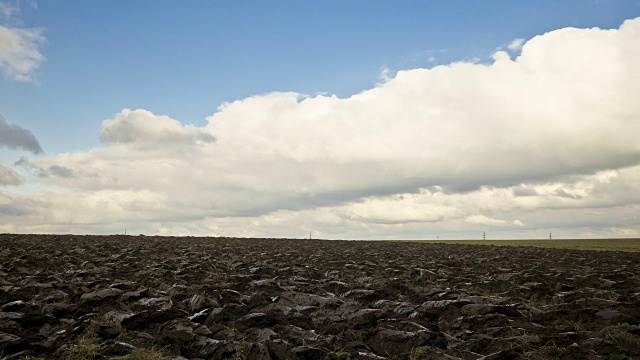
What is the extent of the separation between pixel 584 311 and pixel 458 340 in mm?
3282

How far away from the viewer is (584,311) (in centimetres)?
937

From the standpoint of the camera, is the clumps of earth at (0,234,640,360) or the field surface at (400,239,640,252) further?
the field surface at (400,239,640,252)

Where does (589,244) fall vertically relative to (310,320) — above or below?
below

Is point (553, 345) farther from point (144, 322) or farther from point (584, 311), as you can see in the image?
point (144, 322)

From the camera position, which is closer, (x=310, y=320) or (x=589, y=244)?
(x=310, y=320)

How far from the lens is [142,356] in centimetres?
680

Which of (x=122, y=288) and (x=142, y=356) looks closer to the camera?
(x=142, y=356)

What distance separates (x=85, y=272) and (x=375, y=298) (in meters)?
9.87

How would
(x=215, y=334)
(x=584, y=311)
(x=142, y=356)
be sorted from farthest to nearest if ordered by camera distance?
(x=584, y=311)
(x=215, y=334)
(x=142, y=356)

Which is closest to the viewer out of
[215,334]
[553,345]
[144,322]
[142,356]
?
[142,356]

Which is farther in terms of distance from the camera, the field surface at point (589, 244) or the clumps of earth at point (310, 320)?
the field surface at point (589, 244)

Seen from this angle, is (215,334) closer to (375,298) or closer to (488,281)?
A: (375,298)

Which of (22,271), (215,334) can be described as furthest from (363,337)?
(22,271)

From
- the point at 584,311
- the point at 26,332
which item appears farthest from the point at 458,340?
the point at 26,332
